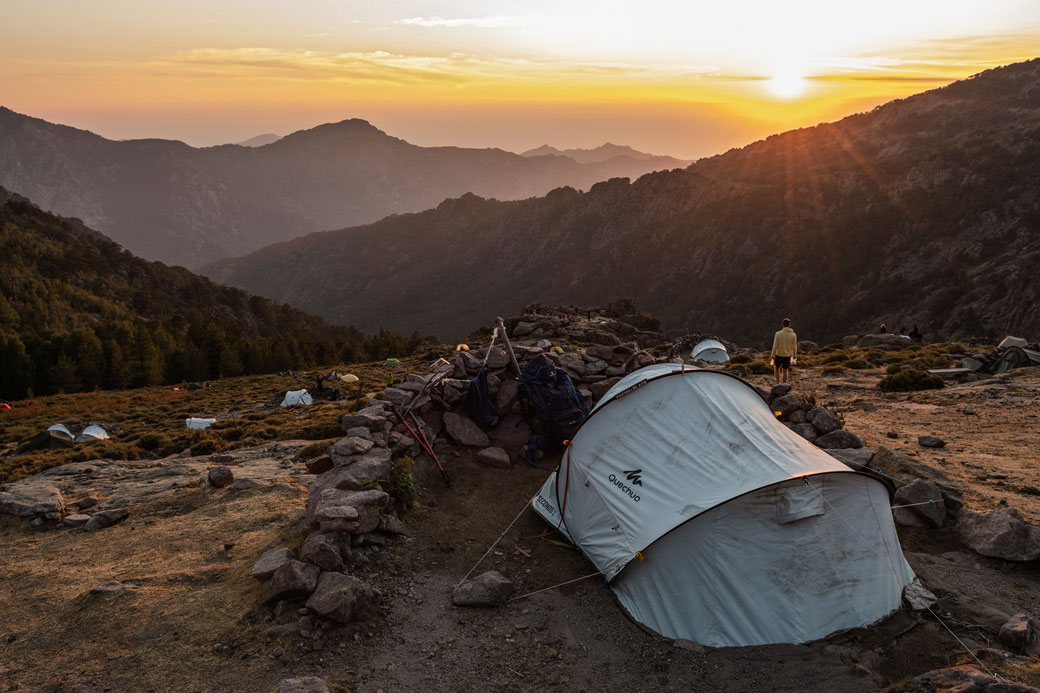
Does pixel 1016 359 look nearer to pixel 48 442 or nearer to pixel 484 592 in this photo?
pixel 484 592

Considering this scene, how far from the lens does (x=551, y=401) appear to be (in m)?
14.5

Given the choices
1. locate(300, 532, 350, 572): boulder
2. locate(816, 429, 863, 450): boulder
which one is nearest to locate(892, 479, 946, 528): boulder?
locate(816, 429, 863, 450): boulder

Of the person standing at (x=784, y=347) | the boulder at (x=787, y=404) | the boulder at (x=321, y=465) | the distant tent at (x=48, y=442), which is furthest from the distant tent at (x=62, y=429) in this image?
the person standing at (x=784, y=347)

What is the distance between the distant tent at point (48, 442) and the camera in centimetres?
2356

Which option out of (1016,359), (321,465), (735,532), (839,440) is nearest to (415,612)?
(735,532)

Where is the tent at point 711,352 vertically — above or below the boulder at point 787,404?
below

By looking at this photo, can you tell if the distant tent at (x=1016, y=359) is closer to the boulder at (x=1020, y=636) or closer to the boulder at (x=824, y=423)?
the boulder at (x=824, y=423)

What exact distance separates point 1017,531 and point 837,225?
134 metres

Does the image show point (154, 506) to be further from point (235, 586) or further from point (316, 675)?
point (316, 675)

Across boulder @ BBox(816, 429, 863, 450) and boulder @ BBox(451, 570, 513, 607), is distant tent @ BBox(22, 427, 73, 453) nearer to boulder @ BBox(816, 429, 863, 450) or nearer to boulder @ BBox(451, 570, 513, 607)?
boulder @ BBox(451, 570, 513, 607)

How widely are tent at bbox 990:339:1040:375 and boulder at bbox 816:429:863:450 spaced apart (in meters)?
15.1

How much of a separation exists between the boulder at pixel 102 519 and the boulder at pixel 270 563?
5190 millimetres

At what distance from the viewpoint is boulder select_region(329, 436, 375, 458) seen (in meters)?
12.4

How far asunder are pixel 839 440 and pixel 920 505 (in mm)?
2666
